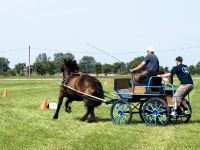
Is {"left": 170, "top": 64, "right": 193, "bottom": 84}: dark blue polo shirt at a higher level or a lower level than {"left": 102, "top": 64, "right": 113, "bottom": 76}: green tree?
lower

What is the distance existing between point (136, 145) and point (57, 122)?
4.33 m

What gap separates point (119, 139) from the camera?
31.1 ft

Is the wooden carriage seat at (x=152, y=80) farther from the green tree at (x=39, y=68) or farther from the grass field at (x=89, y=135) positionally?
the green tree at (x=39, y=68)

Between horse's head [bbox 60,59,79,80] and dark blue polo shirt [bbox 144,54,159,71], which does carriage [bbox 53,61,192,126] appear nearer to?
dark blue polo shirt [bbox 144,54,159,71]

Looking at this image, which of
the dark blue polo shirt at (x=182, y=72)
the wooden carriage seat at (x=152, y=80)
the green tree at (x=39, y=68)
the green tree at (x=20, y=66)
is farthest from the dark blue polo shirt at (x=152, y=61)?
the green tree at (x=20, y=66)

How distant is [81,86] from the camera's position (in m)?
13.0

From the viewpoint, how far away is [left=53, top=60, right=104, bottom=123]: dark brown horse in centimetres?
1266

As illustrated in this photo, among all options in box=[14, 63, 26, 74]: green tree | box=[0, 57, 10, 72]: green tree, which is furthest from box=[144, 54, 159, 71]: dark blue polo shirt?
box=[0, 57, 10, 72]: green tree

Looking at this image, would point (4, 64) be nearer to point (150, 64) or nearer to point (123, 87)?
point (123, 87)

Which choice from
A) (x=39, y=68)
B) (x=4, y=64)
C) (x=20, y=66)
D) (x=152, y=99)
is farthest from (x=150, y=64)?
(x=4, y=64)

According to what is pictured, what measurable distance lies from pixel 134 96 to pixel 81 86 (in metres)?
1.95

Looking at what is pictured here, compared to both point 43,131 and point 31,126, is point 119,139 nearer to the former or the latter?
point 43,131

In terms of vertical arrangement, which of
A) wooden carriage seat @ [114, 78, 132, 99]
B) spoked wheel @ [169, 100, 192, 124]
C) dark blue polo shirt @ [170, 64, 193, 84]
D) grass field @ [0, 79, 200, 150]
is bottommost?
grass field @ [0, 79, 200, 150]

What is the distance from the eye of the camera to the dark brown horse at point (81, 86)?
12.7 meters
